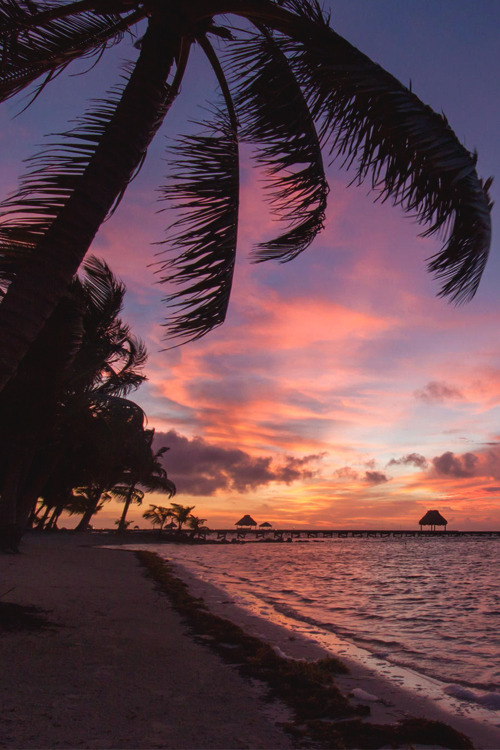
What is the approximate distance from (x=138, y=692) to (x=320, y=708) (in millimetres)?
1538

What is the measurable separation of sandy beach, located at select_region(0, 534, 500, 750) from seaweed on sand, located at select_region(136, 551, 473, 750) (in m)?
0.17

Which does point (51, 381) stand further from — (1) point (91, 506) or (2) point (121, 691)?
(1) point (91, 506)

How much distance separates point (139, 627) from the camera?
22.2 feet

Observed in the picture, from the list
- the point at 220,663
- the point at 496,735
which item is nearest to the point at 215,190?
the point at 220,663

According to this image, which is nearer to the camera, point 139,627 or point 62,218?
point 62,218

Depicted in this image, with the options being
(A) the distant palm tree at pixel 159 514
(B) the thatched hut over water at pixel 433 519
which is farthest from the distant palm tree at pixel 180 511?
(B) the thatched hut over water at pixel 433 519

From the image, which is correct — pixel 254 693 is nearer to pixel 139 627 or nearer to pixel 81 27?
pixel 139 627

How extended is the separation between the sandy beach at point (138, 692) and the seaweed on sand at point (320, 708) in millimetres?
170

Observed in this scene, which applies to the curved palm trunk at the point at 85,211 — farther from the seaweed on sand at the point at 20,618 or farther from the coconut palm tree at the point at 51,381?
the coconut palm tree at the point at 51,381

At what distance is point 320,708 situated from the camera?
13.3 ft

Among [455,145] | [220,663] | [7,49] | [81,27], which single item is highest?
[81,27]

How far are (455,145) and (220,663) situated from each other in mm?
5509

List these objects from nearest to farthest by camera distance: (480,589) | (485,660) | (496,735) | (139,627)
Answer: (496,735) → (139,627) → (485,660) → (480,589)

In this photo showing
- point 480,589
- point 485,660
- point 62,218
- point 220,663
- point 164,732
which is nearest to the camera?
point 164,732
